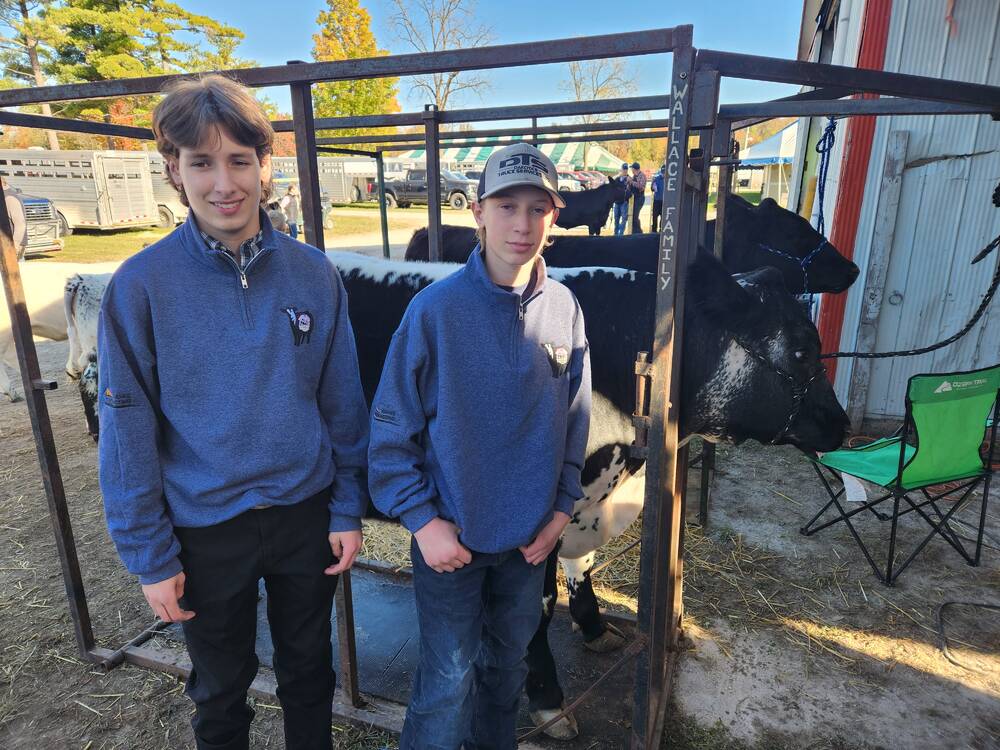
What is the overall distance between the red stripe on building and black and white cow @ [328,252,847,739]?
3.25 m

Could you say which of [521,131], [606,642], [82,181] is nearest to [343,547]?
[606,642]

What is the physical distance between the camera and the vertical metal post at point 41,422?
267cm

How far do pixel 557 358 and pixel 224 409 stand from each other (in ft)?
2.82

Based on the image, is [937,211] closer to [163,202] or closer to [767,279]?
[767,279]

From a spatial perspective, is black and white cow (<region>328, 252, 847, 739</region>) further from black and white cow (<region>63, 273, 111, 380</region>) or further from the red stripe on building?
the red stripe on building

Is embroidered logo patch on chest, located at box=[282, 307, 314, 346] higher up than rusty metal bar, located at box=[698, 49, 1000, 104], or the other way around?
rusty metal bar, located at box=[698, 49, 1000, 104]

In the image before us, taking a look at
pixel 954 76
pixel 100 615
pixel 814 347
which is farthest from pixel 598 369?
pixel 954 76

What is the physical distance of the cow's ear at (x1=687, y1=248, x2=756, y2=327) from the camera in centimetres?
252

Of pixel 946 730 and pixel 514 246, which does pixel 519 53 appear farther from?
pixel 946 730

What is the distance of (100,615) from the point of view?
3.38 metres

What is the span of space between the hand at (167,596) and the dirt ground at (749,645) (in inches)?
50.1

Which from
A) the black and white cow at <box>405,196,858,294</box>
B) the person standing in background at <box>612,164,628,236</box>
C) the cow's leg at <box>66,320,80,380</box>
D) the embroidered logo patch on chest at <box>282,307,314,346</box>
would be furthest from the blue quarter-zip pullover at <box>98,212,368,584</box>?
the person standing in background at <box>612,164,628,236</box>

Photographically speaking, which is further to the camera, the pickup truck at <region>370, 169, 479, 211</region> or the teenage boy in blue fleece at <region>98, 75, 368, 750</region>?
the pickup truck at <region>370, 169, 479, 211</region>

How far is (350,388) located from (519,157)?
2.55ft
